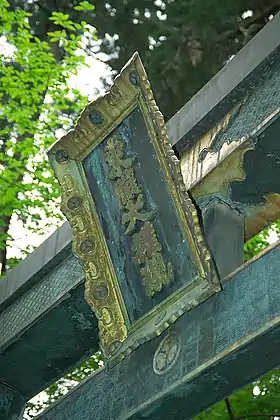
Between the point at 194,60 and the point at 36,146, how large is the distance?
7.89 feet

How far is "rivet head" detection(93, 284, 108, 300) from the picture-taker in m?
5.04

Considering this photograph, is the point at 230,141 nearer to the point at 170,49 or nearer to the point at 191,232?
the point at 191,232

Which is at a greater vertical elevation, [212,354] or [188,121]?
[188,121]

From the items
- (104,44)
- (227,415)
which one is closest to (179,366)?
(227,415)

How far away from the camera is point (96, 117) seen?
507 centimetres

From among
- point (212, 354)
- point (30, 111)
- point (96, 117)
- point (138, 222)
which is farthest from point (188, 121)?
point (30, 111)

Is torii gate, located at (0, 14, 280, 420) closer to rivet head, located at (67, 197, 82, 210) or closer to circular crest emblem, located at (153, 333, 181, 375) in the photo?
circular crest emblem, located at (153, 333, 181, 375)

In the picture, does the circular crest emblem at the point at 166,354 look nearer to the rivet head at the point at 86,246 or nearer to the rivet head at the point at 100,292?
the rivet head at the point at 100,292

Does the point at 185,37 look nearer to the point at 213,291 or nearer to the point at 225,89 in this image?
the point at 225,89

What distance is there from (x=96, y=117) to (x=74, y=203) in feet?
1.85

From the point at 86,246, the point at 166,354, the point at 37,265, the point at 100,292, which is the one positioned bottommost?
the point at 166,354

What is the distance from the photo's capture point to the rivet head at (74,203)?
206 inches

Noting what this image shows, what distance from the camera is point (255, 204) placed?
203 inches

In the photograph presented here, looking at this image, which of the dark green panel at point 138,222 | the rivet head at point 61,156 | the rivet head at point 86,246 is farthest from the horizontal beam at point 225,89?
the rivet head at point 86,246
